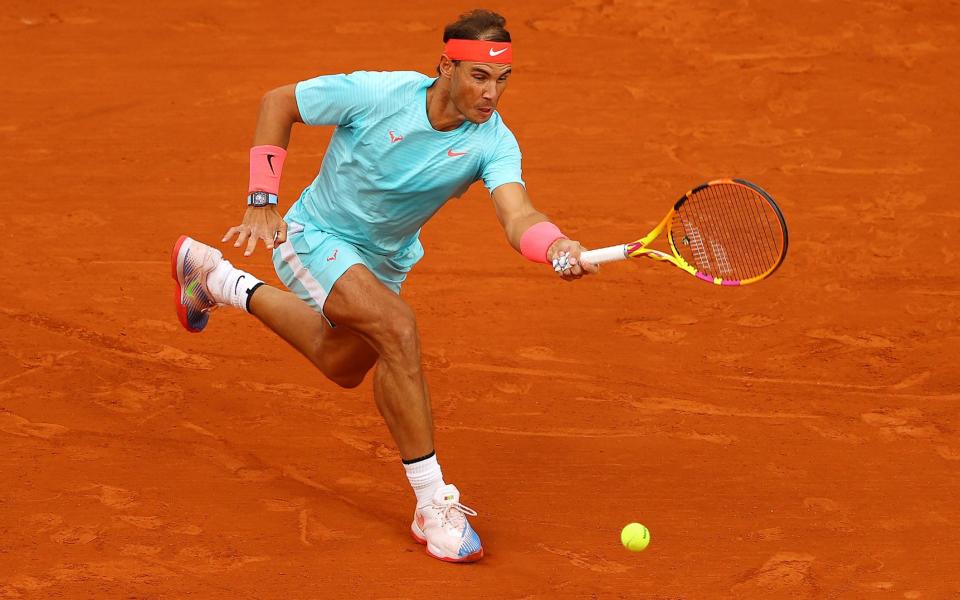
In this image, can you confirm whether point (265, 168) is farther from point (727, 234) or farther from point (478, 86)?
point (727, 234)

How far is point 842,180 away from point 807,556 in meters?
3.85

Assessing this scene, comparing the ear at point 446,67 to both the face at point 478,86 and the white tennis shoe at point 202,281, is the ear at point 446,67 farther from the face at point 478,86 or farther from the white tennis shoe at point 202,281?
the white tennis shoe at point 202,281

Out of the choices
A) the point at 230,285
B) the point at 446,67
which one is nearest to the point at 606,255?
the point at 446,67

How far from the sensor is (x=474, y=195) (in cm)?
828

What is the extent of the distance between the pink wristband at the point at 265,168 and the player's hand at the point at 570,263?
1.15 meters

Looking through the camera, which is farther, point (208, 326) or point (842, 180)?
point (842, 180)

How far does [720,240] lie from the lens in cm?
569

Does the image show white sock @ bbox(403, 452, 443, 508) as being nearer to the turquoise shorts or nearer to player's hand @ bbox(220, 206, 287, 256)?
the turquoise shorts

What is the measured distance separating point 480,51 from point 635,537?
1.84 meters

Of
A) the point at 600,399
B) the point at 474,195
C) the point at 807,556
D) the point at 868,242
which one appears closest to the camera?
the point at 807,556

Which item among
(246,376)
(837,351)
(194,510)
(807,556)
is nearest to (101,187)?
(246,376)

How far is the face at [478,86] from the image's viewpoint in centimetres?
493

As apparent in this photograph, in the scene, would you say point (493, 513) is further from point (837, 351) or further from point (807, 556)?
point (837, 351)

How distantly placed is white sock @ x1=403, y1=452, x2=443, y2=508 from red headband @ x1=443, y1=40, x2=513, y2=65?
4.72ft
